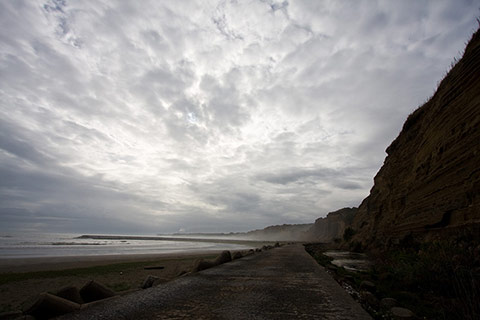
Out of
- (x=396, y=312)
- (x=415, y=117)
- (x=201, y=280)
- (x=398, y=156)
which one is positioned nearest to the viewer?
(x=396, y=312)

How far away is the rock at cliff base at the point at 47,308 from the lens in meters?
3.17

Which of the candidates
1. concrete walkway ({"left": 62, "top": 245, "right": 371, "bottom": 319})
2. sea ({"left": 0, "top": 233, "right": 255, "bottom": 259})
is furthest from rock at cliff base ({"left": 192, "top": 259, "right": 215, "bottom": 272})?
sea ({"left": 0, "top": 233, "right": 255, "bottom": 259})

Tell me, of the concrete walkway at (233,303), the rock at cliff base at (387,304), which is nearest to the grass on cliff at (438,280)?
the rock at cliff base at (387,304)

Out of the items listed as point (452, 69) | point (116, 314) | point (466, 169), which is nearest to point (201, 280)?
point (116, 314)

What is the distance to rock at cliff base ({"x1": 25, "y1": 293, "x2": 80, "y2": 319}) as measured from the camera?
3.17 metres

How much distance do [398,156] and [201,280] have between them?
66.8ft

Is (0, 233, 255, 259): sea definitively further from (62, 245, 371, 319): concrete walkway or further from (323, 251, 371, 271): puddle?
(62, 245, 371, 319): concrete walkway

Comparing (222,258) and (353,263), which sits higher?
(222,258)

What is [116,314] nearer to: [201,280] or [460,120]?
[201,280]

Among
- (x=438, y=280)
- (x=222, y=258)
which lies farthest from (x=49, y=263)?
(x=438, y=280)

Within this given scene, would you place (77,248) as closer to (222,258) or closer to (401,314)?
(222,258)

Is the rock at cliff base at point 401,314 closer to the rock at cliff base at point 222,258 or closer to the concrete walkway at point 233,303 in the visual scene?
the concrete walkway at point 233,303

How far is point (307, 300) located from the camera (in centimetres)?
→ 380

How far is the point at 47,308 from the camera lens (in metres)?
3.20
